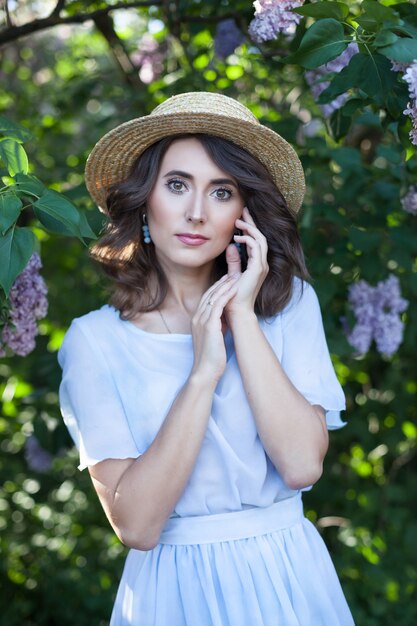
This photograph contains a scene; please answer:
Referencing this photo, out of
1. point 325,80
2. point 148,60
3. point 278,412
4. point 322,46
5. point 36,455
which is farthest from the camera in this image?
point 148,60

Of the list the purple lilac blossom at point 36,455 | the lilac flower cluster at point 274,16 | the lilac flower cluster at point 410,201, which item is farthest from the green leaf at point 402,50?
the purple lilac blossom at point 36,455

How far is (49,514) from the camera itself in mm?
3965

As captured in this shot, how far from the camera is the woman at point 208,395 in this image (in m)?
1.84

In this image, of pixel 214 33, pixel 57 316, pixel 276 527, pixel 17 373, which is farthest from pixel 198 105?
pixel 57 316

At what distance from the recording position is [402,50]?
165 centimetres

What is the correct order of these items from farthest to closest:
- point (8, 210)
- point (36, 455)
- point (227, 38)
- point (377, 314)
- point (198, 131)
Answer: point (36, 455) → point (227, 38) → point (377, 314) → point (198, 131) → point (8, 210)

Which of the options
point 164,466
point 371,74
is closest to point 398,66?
point 371,74

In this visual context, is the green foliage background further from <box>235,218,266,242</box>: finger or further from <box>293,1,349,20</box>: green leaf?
<box>293,1,349,20</box>: green leaf

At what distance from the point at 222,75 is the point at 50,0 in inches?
57.4

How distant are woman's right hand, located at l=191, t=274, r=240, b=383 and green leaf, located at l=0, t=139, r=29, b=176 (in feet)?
1.63

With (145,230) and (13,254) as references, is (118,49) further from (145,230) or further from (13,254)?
(13,254)

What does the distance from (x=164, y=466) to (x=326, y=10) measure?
99 centimetres

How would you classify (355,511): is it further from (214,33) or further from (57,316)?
(214,33)

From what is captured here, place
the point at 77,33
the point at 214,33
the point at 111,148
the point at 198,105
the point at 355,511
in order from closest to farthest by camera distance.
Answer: the point at 198,105 → the point at 111,148 → the point at 214,33 → the point at 355,511 → the point at 77,33
